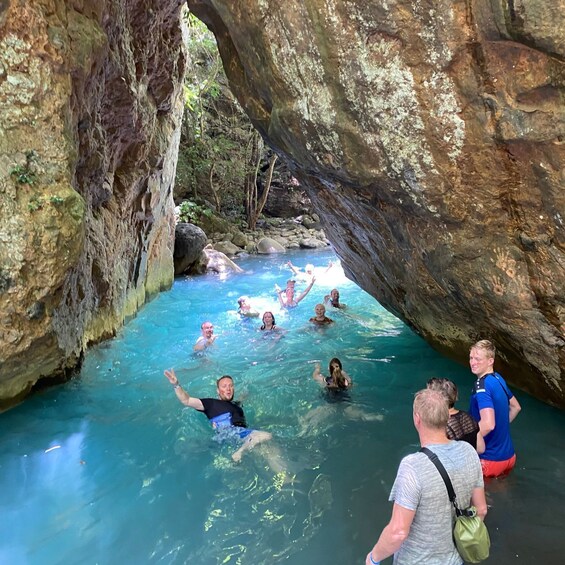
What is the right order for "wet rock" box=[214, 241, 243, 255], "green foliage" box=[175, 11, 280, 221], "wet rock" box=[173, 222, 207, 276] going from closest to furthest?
1. "wet rock" box=[173, 222, 207, 276]
2. "wet rock" box=[214, 241, 243, 255]
3. "green foliage" box=[175, 11, 280, 221]

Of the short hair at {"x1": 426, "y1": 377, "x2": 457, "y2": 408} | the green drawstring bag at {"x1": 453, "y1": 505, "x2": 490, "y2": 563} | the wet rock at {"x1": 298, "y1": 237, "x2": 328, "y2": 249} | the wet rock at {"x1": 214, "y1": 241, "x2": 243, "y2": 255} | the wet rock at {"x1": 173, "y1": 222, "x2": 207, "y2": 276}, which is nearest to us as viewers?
the green drawstring bag at {"x1": 453, "y1": 505, "x2": 490, "y2": 563}

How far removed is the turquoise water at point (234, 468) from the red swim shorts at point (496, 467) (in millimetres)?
143

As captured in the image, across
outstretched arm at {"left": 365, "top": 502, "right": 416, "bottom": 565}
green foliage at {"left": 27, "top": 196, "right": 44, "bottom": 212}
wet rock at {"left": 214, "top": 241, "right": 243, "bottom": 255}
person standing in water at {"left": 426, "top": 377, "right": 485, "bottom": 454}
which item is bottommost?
wet rock at {"left": 214, "top": 241, "right": 243, "bottom": 255}

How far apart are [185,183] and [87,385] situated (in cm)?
1894

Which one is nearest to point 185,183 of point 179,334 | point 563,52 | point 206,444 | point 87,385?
point 179,334

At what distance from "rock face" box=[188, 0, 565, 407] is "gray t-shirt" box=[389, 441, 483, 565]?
104 inches

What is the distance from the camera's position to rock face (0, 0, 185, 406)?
492 centimetres

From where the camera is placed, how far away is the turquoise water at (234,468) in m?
3.84

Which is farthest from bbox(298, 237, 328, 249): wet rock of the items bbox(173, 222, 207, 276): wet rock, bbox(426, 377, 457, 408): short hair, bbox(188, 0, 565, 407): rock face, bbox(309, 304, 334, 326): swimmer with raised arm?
bbox(426, 377, 457, 408): short hair

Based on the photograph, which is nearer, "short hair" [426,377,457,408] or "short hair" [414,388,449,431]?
"short hair" [414,388,449,431]

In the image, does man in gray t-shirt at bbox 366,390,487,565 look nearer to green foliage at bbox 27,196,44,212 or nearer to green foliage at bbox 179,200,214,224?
green foliage at bbox 27,196,44,212

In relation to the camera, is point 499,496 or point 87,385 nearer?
point 499,496

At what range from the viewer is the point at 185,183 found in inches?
967

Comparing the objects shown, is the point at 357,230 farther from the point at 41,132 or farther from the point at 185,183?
the point at 185,183
